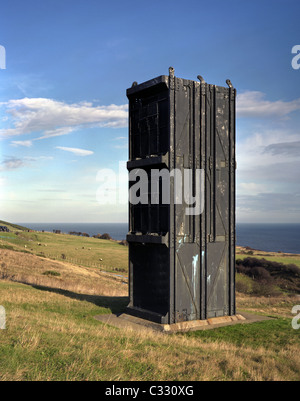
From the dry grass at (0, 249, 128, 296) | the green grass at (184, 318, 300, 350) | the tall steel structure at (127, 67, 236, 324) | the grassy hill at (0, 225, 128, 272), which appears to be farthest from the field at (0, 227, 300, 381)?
the grassy hill at (0, 225, 128, 272)

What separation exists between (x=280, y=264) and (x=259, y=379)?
47.5 m

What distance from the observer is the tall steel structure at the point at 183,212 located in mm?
15422

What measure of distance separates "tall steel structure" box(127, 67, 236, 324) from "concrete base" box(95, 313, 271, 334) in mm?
243

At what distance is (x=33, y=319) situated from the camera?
13945mm

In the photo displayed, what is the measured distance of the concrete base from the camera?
15.0 meters

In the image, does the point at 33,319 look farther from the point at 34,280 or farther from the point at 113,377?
the point at 34,280

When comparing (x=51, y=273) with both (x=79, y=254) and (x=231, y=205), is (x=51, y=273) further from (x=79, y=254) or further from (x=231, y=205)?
(x=79, y=254)

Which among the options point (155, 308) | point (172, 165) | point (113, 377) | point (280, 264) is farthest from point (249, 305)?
point (280, 264)

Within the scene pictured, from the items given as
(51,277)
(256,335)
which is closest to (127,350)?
(256,335)

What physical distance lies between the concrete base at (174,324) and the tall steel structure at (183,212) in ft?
0.80

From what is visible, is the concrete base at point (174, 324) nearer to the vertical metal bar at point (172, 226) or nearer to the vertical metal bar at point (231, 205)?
the vertical metal bar at point (172, 226)

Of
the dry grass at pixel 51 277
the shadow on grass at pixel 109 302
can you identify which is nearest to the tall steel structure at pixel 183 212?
the shadow on grass at pixel 109 302

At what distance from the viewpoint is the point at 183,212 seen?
15.6 metres
